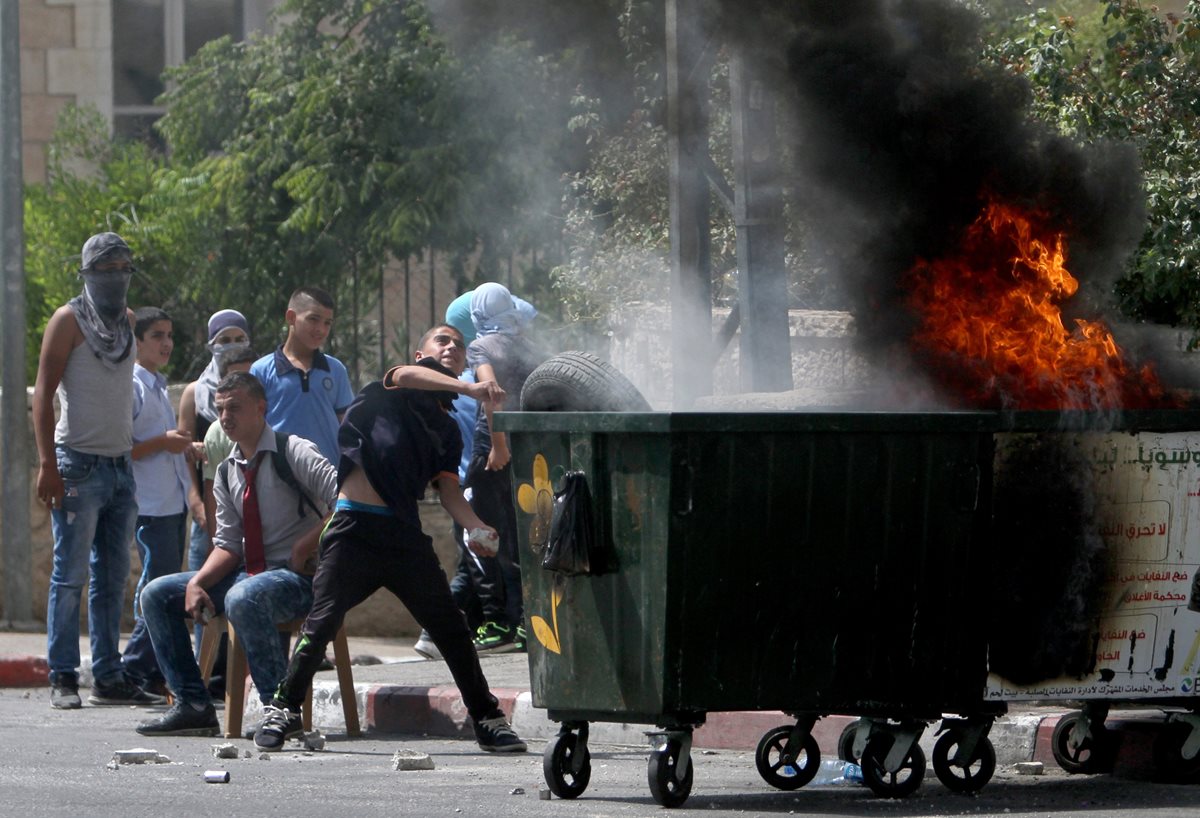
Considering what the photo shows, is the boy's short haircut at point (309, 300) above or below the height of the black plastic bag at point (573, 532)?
above

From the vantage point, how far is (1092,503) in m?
5.87

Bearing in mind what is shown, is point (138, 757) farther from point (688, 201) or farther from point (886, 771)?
point (688, 201)

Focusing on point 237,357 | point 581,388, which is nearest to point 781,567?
point 581,388

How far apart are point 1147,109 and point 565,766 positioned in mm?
5128

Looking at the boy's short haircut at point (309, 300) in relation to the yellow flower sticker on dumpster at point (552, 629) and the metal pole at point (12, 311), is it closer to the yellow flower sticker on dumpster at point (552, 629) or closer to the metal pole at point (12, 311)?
the metal pole at point (12, 311)

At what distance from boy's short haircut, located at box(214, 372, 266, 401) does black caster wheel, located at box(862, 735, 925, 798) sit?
2909 millimetres

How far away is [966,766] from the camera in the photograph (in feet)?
19.7

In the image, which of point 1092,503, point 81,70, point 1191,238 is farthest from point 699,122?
point 81,70

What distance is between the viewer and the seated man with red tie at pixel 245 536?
7.65 meters

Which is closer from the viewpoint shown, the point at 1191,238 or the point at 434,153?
the point at 1191,238

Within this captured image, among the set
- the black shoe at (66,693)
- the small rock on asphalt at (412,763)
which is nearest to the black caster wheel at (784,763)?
the small rock on asphalt at (412,763)

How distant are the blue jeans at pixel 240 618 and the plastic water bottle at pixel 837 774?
84.2 inches

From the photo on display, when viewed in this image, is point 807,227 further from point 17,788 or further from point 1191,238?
point 17,788

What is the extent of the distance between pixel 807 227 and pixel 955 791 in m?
2.73
